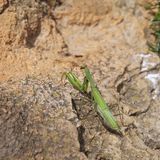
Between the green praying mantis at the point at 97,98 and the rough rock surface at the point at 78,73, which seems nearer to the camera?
the rough rock surface at the point at 78,73

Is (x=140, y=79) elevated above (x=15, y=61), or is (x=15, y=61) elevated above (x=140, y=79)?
(x=15, y=61)

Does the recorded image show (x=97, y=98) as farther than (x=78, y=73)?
No

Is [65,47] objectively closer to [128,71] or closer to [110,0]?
[128,71]

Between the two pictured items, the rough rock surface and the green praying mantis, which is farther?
the green praying mantis

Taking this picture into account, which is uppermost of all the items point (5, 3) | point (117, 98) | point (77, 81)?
point (5, 3)

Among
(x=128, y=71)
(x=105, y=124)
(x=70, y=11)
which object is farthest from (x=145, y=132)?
(x=70, y=11)
